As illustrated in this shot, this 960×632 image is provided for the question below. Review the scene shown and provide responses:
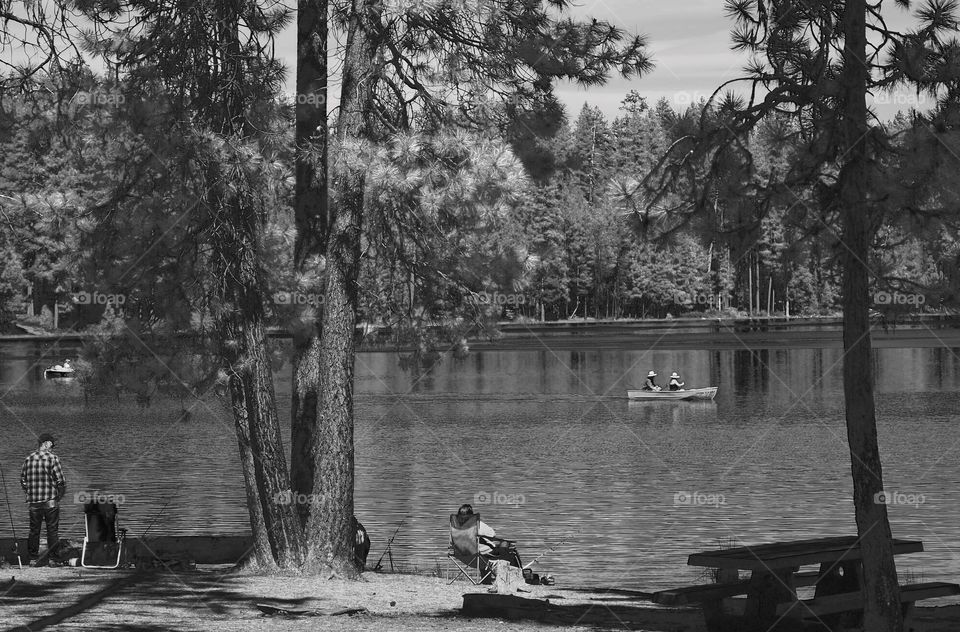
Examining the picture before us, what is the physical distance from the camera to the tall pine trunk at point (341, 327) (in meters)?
13.6

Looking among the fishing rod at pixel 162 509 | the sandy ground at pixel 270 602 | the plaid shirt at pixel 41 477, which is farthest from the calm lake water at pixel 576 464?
the plaid shirt at pixel 41 477

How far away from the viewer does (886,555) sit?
9.46 m

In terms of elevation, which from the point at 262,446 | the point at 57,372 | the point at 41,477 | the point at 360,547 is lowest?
the point at 360,547

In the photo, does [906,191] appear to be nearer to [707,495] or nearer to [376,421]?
[707,495]

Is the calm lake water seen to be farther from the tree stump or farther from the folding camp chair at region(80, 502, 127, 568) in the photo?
the folding camp chair at region(80, 502, 127, 568)

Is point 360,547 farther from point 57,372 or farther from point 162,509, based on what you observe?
point 57,372

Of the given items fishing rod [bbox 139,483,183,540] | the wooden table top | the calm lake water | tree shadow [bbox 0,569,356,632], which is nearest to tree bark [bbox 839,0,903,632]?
the wooden table top

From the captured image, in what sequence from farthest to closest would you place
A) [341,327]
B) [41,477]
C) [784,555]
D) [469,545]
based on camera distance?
[41,477] → [469,545] → [341,327] → [784,555]

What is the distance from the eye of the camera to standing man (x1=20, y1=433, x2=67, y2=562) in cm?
1603

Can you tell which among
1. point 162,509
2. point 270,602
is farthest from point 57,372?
point 270,602

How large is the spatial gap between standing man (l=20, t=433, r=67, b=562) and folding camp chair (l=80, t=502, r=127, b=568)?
1133 mm

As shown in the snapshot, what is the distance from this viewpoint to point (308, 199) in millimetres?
14562

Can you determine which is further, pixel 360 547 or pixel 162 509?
pixel 162 509

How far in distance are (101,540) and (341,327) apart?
4125 millimetres
